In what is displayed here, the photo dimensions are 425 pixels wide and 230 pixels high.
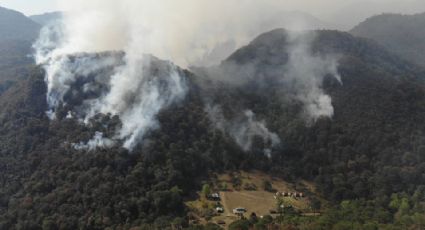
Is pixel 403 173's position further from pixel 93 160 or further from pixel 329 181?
pixel 93 160

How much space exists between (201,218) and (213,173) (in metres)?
21.8

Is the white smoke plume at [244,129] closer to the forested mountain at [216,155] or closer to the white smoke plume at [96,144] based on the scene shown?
the forested mountain at [216,155]

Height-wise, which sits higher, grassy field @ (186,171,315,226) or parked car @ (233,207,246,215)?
grassy field @ (186,171,315,226)

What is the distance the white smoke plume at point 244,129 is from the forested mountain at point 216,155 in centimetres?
70

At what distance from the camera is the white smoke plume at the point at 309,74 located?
5487 inches

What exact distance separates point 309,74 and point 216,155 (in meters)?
55.2

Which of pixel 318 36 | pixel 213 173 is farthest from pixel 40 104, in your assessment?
pixel 318 36

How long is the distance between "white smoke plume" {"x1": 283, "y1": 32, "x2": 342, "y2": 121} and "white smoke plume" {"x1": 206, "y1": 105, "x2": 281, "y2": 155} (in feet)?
46.1

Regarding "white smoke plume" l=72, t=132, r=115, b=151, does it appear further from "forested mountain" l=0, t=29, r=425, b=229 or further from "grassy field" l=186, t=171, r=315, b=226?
"grassy field" l=186, t=171, r=315, b=226

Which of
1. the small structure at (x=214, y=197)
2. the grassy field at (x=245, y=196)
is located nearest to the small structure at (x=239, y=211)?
the grassy field at (x=245, y=196)

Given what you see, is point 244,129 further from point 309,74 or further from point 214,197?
point 309,74

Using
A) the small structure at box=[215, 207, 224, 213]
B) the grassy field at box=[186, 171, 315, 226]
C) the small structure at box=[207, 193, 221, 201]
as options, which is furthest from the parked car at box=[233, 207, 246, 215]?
the small structure at box=[207, 193, 221, 201]

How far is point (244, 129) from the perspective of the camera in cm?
12825

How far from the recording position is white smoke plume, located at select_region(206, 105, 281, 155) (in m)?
125
